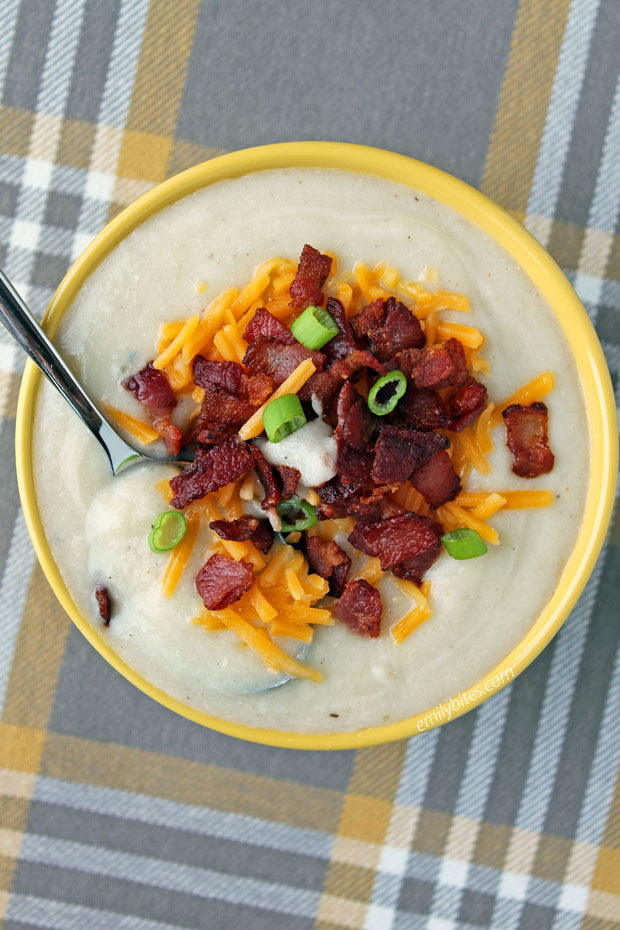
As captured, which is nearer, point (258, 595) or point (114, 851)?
point (258, 595)

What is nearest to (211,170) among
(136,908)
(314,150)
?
(314,150)

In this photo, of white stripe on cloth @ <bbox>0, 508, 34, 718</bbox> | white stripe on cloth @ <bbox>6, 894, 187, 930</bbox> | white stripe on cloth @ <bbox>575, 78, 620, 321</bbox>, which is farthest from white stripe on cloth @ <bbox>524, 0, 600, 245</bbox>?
white stripe on cloth @ <bbox>6, 894, 187, 930</bbox>

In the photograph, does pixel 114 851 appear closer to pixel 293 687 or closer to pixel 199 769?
pixel 199 769

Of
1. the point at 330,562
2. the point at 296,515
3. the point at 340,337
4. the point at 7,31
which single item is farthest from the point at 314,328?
the point at 7,31

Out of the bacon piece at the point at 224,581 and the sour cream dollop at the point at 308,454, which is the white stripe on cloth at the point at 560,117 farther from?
the bacon piece at the point at 224,581

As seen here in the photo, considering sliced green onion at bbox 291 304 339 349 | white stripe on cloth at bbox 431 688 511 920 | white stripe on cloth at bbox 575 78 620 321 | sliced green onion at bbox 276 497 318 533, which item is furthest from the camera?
white stripe on cloth at bbox 431 688 511 920

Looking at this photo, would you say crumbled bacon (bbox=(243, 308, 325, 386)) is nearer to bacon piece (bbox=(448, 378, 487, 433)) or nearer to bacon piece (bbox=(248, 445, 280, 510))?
bacon piece (bbox=(248, 445, 280, 510))

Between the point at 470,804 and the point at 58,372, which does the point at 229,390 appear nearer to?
the point at 58,372
